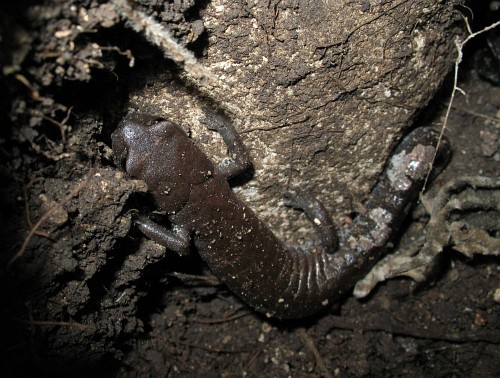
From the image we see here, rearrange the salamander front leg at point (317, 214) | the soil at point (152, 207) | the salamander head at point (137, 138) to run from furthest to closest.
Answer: the salamander front leg at point (317, 214) → the salamander head at point (137, 138) → the soil at point (152, 207)

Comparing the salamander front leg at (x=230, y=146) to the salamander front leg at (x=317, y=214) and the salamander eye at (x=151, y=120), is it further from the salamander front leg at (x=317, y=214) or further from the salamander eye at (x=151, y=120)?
the salamander front leg at (x=317, y=214)

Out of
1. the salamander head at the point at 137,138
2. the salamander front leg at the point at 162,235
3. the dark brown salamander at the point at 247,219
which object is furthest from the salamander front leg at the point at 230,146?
the salamander front leg at the point at 162,235

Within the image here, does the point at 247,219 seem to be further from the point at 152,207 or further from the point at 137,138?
the point at 137,138

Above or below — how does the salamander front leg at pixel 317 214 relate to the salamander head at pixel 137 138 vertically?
below

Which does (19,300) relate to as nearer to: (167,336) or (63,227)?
(63,227)

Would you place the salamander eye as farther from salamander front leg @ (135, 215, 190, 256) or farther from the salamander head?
salamander front leg @ (135, 215, 190, 256)

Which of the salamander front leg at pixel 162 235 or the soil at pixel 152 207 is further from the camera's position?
the salamander front leg at pixel 162 235
